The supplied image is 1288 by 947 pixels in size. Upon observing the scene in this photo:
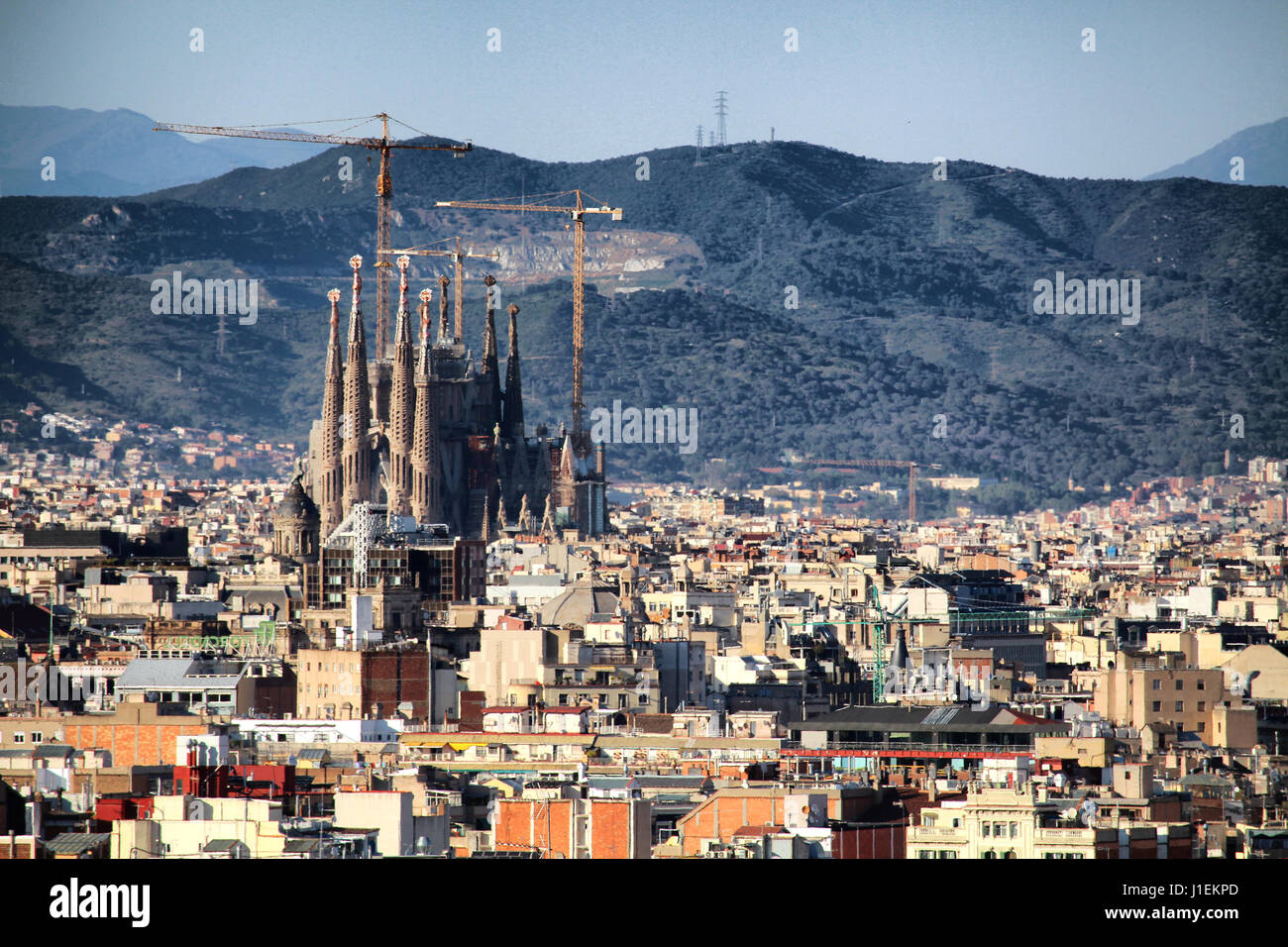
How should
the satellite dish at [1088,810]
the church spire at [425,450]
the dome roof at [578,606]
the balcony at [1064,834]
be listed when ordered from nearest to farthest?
the balcony at [1064,834]
the satellite dish at [1088,810]
the dome roof at [578,606]
the church spire at [425,450]

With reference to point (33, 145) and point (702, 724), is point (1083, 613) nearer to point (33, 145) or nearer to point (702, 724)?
point (702, 724)

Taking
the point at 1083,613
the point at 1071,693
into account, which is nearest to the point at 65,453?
the point at 1083,613

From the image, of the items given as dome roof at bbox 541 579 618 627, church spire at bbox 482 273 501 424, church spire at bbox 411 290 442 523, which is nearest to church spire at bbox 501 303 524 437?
church spire at bbox 482 273 501 424

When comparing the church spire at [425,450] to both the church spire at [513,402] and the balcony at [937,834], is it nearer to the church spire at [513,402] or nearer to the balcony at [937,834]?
the church spire at [513,402]

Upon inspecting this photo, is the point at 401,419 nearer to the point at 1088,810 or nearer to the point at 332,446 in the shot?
the point at 332,446

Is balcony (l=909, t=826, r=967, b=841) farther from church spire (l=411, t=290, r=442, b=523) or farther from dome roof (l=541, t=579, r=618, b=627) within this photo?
church spire (l=411, t=290, r=442, b=523)

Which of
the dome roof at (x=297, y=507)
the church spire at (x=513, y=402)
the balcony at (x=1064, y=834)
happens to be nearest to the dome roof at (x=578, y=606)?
the dome roof at (x=297, y=507)
